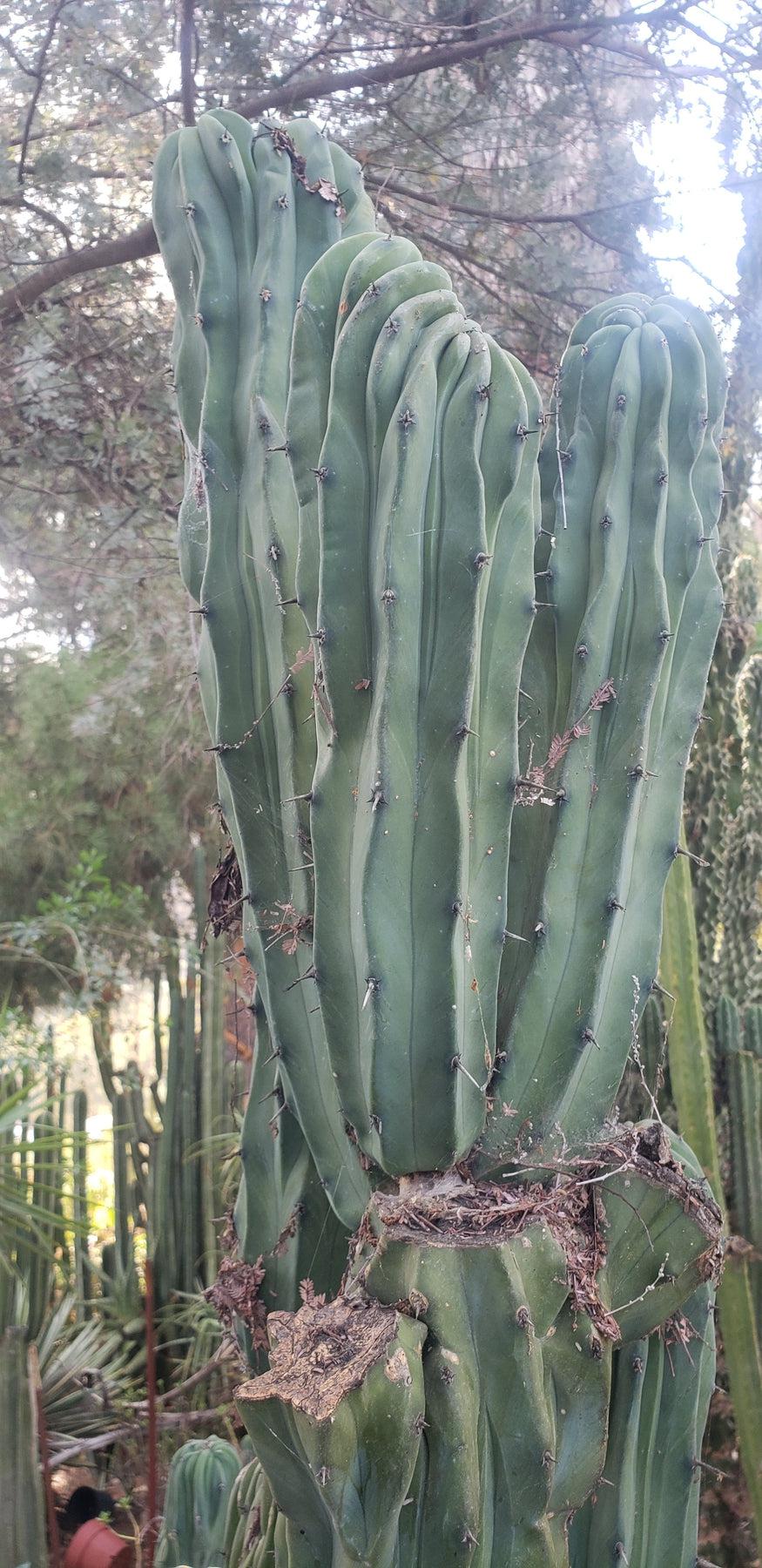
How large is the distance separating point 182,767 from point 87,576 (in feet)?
4.37

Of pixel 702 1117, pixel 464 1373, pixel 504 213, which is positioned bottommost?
pixel 464 1373

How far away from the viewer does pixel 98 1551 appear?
9.67ft

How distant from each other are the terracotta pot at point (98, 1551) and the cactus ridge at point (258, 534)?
2043 millimetres

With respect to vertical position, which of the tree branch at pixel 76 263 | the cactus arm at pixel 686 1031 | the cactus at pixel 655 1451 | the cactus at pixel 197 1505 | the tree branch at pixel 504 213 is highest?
the tree branch at pixel 504 213

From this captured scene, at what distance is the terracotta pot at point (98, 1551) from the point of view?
293 cm

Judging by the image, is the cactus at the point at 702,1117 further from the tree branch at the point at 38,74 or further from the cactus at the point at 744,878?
the tree branch at the point at 38,74

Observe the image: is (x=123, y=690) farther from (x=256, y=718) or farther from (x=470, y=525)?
(x=470, y=525)

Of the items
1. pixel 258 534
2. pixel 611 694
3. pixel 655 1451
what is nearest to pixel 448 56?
pixel 258 534

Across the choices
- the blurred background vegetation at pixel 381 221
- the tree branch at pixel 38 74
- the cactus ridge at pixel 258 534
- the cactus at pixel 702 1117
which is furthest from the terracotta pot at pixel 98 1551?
the tree branch at pixel 38 74

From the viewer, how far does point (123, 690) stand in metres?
4.71

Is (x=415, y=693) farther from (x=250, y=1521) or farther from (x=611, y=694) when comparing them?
(x=250, y=1521)

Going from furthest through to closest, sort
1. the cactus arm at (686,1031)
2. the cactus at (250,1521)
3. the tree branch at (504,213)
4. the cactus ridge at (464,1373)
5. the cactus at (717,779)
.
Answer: the cactus at (717,779) → the tree branch at (504,213) → the cactus arm at (686,1031) → the cactus at (250,1521) → the cactus ridge at (464,1373)

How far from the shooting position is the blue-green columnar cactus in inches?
53.0

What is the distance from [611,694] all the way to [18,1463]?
2117mm
